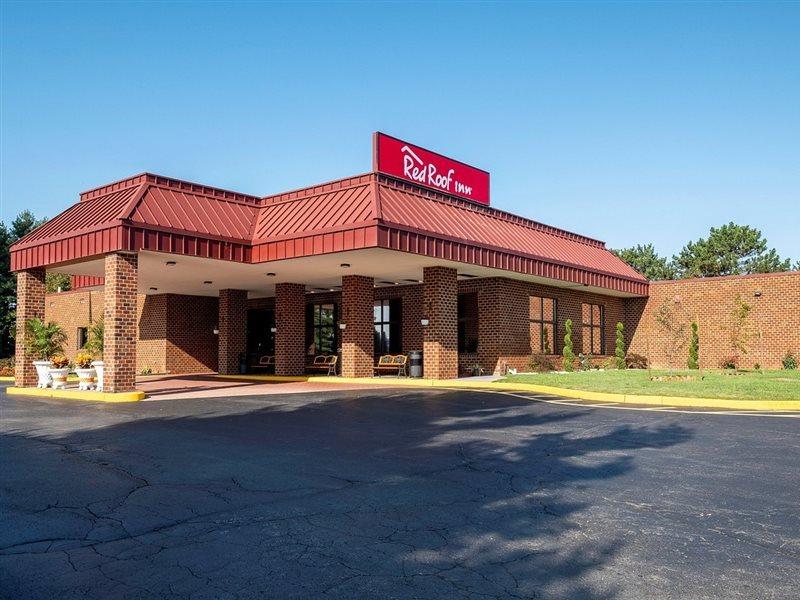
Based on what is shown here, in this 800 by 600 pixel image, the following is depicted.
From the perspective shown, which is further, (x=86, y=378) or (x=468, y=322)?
(x=468, y=322)

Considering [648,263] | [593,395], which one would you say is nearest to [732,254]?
[648,263]

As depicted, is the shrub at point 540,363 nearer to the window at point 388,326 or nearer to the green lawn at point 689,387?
the window at point 388,326

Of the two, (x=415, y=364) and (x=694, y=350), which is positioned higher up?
(x=694, y=350)

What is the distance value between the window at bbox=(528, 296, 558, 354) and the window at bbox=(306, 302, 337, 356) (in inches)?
335

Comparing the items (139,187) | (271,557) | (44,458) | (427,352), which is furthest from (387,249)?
(271,557)

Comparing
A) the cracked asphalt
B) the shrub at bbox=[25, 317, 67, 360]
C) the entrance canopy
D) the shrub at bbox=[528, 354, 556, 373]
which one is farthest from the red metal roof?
the shrub at bbox=[25, 317, 67, 360]

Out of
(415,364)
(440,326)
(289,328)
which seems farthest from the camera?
(289,328)

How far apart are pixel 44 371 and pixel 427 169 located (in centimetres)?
1373

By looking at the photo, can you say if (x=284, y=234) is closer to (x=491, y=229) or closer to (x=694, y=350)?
(x=491, y=229)

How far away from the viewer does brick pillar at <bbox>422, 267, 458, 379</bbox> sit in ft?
69.7

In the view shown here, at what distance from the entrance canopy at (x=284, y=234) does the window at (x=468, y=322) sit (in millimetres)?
1804

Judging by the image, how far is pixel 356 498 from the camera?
6266mm

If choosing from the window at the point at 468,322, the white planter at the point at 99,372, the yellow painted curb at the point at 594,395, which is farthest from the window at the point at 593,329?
the white planter at the point at 99,372

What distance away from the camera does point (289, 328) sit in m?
25.6
